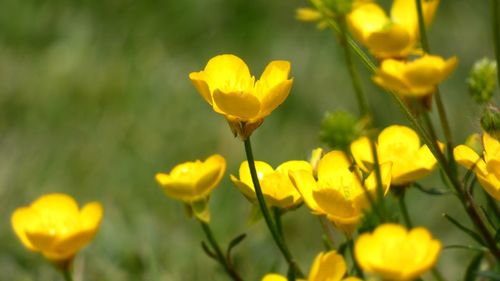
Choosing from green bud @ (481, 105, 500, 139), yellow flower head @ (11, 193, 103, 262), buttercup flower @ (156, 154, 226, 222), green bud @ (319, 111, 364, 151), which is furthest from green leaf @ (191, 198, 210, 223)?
green bud @ (481, 105, 500, 139)

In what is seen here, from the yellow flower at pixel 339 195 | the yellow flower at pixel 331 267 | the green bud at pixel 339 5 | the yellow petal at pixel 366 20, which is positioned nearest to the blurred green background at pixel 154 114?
the yellow petal at pixel 366 20

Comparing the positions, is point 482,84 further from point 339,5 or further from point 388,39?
point 339,5

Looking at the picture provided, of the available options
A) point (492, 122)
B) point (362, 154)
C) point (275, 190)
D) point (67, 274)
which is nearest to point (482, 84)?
point (492, 122)

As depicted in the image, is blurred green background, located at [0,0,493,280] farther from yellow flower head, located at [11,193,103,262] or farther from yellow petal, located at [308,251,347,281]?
yellow petal, located at [308,251,347,281]

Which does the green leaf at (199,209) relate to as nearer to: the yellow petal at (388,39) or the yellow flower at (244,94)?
the yellow flower at (244,94)

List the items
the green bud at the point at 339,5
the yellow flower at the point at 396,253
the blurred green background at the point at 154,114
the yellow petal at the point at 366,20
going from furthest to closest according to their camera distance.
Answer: the blurred green background at the point at 154,114, the yellow petal at the point at 366,20, the green bud at the point at 339,5, the yellow flower at the point at 396,253

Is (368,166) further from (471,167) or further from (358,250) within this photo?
(358,250)

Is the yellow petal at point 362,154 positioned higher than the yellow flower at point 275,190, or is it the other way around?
the yellow petal at point 362,154
